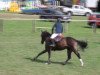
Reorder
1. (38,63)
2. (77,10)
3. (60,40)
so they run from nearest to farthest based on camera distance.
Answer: (60,40)
(38,63)
(77,10)

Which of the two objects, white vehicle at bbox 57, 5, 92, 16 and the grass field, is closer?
the grass field

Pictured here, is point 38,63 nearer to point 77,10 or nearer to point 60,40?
point 60,40

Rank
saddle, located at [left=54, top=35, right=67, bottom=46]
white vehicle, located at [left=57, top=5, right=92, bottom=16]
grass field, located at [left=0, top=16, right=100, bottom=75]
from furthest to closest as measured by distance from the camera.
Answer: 1. white vehicle, located at [left=57, top=5, right=92, bottom=16]
2. saddle, located at [left=54, top=35, right=67, bottom=46]
3. grass field, located at [left=0, top=16, right=100, bottom=75]

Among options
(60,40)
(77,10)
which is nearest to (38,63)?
(60,40)

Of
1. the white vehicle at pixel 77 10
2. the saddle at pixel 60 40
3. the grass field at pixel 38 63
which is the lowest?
the white vehicle at pixel 77 10

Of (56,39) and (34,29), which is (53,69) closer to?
(56,39)

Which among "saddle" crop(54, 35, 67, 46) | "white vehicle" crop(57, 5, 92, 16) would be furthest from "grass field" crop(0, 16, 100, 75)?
"white vehicle" crop(57, 5, 92, 16)

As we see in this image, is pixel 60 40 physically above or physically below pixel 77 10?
above

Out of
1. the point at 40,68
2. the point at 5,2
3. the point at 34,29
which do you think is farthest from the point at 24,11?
the point at 40,68

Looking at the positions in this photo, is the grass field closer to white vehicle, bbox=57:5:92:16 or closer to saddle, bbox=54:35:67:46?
saddle, bbox=54:35:67:46

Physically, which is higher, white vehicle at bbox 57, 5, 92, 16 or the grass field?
the grass field

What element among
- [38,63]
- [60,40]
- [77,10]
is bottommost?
[77,10]

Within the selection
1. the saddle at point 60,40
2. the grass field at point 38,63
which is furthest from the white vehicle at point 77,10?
the saddle at point 60,40

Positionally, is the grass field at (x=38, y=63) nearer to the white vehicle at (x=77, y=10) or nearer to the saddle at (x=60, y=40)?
the saddle at (x=60, y=40)
